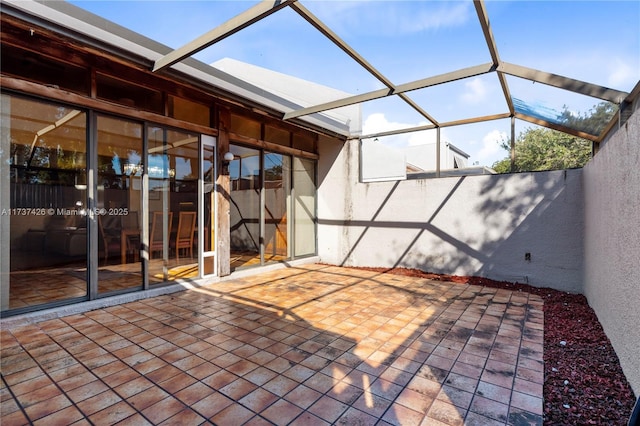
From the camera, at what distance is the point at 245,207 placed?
6234 mm

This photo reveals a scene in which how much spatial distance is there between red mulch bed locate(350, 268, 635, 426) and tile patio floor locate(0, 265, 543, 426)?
0.38 feet

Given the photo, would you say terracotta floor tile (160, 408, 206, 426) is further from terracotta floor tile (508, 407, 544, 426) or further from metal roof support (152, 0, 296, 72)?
metal roof support (152, 0, 296, 72)

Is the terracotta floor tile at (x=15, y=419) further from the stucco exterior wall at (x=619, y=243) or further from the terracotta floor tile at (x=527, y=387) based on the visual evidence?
the stucco exterior wall at (x=619, y=243)

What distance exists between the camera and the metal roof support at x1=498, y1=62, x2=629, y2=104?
3.08 meters

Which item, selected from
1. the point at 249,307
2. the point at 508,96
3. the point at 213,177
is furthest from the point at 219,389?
the point at 508,96

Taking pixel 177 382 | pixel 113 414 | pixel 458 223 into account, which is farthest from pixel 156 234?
pixel 458 223

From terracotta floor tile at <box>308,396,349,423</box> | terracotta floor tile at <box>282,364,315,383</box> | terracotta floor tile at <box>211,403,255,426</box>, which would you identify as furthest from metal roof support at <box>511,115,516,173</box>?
terracotta floor tile at <box>211,403,255,426</box>

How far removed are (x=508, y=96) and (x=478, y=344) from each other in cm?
344

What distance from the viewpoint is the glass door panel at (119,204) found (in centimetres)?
401

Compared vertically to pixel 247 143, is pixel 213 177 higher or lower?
lower

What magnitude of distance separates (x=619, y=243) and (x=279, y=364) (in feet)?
10.3

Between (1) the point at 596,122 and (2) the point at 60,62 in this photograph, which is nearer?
(2) the point at 60,62

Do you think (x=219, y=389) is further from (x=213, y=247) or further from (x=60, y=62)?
(x=60, y=62)

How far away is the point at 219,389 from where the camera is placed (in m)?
2.22
